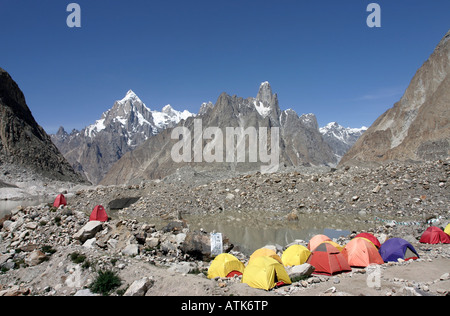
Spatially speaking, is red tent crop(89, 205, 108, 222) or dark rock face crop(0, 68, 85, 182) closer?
red tent crop(89, 205, 108, 222)

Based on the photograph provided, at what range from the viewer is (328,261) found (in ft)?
37.1

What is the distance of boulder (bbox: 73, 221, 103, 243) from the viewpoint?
47.0ft

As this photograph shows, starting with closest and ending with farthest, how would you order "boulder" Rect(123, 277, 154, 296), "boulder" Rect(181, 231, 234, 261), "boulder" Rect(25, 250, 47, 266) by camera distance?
"boulder" Rect(123, 277, 154, 296) < "boulder" Rect(25, 250, 47, 266) < "boulder" Rect(181, 231, 234, 261)

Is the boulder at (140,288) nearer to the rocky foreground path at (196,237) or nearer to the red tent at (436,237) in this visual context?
the rocky foreground path at (196,237)

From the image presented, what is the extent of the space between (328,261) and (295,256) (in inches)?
64.4

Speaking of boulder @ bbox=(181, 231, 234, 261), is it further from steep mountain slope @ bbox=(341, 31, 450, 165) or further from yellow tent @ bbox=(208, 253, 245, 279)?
steep mountain slope @ bbox=(341, 31, 450, 165)

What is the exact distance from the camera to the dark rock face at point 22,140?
78188 millimetres

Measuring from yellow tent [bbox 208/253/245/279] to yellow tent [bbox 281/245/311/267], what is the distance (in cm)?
252

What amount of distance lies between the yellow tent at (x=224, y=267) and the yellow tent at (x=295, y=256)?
99.3 inches

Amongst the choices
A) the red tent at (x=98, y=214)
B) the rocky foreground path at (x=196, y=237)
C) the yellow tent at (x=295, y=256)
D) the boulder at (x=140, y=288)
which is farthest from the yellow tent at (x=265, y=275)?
the red tent at (x=98, y=214)

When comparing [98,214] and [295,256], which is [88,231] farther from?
[295,256]

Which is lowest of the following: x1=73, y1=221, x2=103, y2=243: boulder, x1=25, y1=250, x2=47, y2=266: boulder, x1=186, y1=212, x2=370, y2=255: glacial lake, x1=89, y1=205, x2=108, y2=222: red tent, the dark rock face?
x1=186, y1=212, x2=370, y2=255: glacial lake

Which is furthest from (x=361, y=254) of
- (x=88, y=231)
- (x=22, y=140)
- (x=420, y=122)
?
(x=22, y=140)

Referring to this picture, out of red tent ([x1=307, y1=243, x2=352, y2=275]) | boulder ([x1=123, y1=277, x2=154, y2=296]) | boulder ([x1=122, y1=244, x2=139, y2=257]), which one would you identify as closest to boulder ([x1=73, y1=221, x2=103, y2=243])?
boulder ([x1=122, y1=244, x2=139, y2=257])
